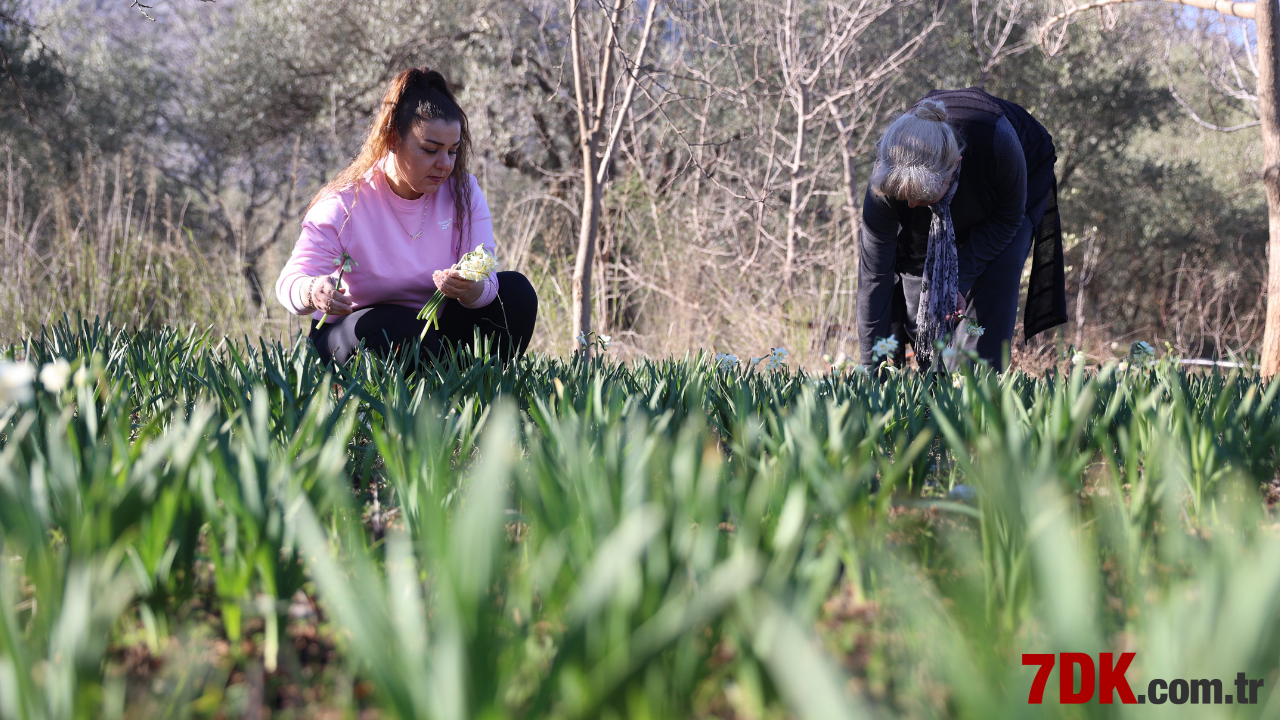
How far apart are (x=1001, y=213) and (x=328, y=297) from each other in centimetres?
276

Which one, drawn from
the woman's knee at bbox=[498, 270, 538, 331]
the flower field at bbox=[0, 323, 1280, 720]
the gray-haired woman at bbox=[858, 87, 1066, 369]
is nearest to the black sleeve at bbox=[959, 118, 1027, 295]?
the gray-haired woman at bbox=[858, 87, 1066, 369]

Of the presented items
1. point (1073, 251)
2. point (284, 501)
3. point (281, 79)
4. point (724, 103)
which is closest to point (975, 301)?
point (284, 501)

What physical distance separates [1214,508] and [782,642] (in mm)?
1197

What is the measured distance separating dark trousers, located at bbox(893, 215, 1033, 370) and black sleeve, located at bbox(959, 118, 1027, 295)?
6 centimetres

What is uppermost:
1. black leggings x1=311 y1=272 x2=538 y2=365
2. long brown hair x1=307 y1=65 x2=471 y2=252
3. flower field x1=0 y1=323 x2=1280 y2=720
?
long brown hair x1=307 y1=65 x2=471 y2=252

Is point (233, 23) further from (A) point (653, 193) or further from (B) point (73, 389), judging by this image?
(B) point (73, 389)

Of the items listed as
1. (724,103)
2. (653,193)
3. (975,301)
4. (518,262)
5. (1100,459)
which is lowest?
(1100,459)

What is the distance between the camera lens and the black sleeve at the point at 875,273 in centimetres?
345

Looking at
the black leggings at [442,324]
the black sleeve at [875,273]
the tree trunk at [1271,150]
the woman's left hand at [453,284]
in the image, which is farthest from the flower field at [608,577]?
the tree trunk at [1271,150]

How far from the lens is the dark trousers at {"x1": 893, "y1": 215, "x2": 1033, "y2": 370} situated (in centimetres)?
358

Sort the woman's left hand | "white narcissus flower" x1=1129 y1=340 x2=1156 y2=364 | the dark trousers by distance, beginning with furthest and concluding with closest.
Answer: the dark trousers → the woman's left hand → "white narcissus flower" x1=1129 y1=340 x2=1156 y2=364

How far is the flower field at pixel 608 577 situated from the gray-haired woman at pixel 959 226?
5.50 feet

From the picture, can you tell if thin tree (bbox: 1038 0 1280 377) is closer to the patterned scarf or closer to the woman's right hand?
the patterned scarf

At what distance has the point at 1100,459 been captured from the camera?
1.94m
